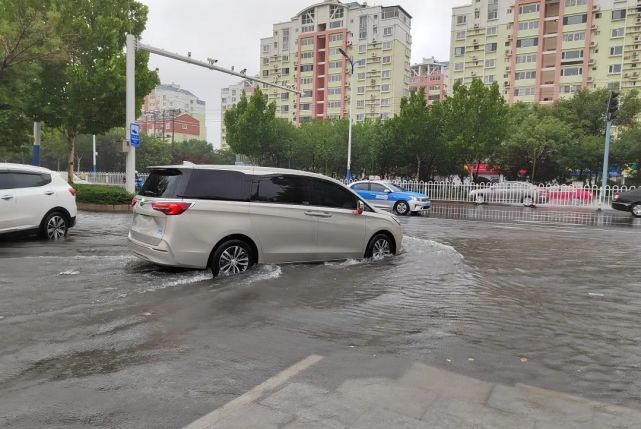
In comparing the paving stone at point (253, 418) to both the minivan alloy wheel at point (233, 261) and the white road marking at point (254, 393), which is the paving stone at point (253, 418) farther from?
the minivan alloy wheel at point (233, 261)

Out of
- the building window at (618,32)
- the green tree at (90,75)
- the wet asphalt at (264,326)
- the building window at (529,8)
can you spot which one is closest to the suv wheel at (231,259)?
the wet asphalt at (264,326)

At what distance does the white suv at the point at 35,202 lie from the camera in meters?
9.93

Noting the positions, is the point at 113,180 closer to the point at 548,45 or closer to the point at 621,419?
the point at 621,419

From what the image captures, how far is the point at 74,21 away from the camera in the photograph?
19.9 m

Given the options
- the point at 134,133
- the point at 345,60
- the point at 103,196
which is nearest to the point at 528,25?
the point at 345,60

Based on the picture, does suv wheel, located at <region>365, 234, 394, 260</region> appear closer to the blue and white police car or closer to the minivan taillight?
the minivan taillight

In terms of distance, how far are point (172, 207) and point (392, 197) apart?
15.7m

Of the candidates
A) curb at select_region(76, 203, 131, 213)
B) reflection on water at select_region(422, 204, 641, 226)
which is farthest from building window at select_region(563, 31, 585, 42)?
curb at select_region(76, 203, 131, 213)

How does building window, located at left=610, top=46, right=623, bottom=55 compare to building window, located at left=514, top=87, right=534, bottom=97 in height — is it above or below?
above

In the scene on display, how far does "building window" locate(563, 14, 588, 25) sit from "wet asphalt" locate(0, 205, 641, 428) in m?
77.9

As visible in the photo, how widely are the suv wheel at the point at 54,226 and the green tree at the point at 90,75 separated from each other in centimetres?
1091

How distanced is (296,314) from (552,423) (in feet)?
→ 10.2

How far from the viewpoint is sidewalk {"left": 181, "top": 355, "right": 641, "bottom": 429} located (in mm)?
3367

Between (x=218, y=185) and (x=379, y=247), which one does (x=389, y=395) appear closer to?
(x=218, y=185)
